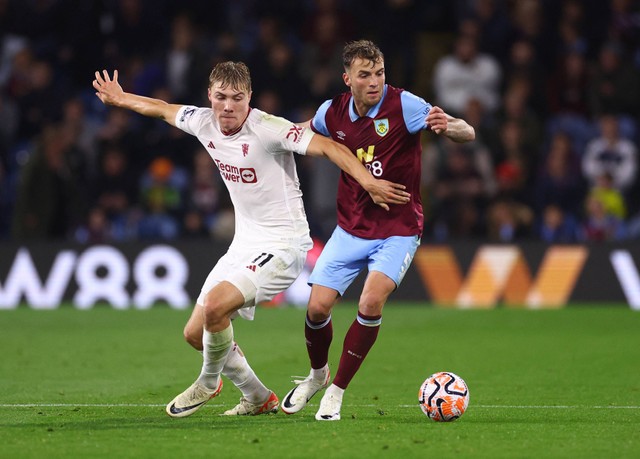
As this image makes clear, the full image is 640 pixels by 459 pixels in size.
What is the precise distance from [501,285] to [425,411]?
942 cm

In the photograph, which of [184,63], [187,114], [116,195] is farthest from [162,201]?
[187,114]

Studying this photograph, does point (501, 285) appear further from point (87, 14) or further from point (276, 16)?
point (87, 14)

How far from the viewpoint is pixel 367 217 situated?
8.52m

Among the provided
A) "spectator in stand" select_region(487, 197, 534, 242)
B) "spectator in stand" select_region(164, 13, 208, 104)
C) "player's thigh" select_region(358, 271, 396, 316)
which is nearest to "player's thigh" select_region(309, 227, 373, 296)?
"player's thigh" select_region(358, 271, 396, 316)

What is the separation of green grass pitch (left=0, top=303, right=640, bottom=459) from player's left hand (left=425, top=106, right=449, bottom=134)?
193 centimetres

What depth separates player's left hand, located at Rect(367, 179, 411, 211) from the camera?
8000 millimetres

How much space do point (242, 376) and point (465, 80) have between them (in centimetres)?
1167

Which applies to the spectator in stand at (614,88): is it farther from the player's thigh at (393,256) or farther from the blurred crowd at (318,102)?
the player's thigh at (393,256)

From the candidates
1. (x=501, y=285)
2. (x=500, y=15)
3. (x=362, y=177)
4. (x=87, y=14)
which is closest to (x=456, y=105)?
(x=500, y=15)

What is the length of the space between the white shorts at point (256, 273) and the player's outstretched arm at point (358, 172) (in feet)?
2.36

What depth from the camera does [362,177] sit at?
796cm

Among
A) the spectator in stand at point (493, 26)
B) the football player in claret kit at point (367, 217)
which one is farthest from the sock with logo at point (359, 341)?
the spectator in stand at point (493, 26)

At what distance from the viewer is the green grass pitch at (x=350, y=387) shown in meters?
7.00

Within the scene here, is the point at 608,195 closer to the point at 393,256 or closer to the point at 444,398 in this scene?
the point at 393,256
